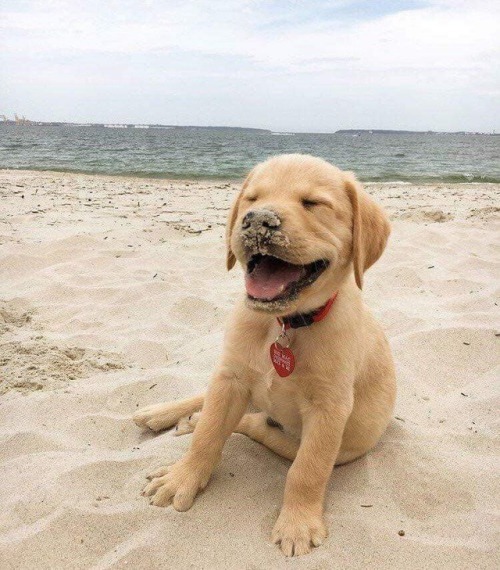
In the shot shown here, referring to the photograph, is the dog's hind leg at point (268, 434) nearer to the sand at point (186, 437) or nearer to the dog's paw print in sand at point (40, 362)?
the sand at point (186, 437)

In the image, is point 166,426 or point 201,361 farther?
point 201,361

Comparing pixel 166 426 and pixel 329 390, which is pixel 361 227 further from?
pixel 166 426

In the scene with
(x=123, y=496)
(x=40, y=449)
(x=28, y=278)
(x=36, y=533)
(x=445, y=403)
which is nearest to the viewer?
(x=36, y=533)

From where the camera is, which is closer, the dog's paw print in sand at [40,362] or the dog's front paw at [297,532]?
the dog's front paw at [297,532]

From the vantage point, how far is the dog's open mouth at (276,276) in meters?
1.93

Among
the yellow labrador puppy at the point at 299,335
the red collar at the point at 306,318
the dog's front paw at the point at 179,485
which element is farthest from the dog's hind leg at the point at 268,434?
the red collar at the point at 306,318

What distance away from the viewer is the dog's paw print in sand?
10.1 ft

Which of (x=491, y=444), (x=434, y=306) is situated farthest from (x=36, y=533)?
(x=434, y=306)

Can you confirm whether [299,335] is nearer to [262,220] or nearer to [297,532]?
[262,220]

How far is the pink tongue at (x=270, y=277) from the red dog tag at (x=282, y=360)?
304 mm

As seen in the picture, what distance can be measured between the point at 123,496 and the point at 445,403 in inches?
77.2

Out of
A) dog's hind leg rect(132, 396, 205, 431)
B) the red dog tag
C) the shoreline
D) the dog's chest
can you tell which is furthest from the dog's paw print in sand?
the shoreline

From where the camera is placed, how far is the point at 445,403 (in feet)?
10.1

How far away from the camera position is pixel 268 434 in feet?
8.54
